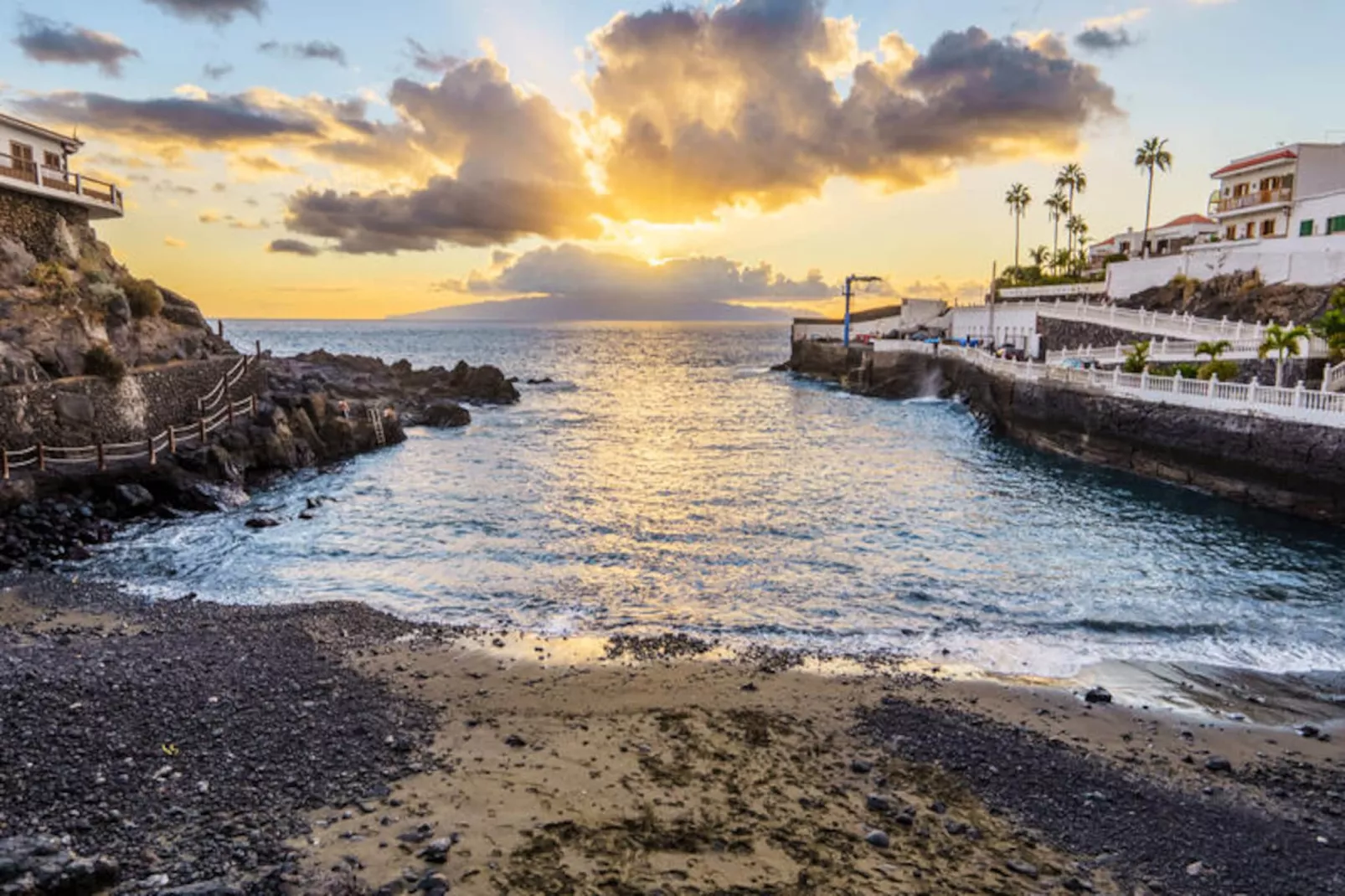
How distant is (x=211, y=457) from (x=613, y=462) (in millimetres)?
18315

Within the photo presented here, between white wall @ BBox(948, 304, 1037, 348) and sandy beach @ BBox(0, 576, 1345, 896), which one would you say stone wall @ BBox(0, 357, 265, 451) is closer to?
sandy beach @ BBox(0, 576, 1345, 896)

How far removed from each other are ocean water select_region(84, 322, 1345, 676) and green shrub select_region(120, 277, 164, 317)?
11975 millimetres

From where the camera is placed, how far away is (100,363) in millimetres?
29391

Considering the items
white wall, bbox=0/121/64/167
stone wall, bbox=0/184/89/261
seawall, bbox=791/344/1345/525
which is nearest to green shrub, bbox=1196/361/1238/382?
seawall, bbox=791/344/1345/525

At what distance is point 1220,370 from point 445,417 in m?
43.3

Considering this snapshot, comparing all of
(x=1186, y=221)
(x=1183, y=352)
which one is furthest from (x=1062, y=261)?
(x=1183, y=352)

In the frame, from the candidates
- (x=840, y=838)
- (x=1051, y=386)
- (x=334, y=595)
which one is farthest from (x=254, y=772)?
(x=1051, y=386)

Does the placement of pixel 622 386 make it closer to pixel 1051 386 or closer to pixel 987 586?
pixel 1051 386

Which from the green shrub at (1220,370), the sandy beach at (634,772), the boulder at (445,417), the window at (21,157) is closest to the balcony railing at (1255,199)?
the green shrub at (1220,370)

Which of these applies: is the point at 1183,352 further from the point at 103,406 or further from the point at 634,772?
the point at 103,406

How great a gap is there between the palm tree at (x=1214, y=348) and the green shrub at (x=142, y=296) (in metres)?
49.6

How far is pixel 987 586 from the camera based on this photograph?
2062 centimetres

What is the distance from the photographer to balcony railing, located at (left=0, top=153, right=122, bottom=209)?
34031mm

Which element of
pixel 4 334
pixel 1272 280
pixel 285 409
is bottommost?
pixel 285 409
